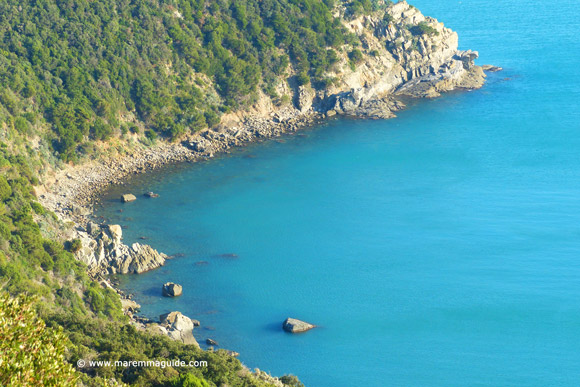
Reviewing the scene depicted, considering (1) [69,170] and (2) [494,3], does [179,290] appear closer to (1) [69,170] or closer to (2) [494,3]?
(1) [69,170]

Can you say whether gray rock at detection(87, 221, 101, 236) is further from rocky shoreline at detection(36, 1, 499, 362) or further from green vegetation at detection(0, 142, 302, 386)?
green vegetation at detection(0, 142, 302, 386)

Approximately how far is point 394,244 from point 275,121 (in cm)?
3499

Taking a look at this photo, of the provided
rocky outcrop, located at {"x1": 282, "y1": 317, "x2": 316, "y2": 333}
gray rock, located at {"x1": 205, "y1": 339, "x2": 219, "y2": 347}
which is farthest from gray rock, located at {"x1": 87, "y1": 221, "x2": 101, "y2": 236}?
rocky outcrop, located at {"x1": 282, "y1": 317, "x2": 316, "y2": 333}

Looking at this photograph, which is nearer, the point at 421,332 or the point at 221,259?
the point at 421,332

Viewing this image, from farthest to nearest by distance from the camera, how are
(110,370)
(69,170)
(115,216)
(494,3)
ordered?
(494,3) → (69,170) → (115,216) → (110,370)

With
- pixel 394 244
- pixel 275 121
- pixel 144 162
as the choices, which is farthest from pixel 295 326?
pixel 275 121

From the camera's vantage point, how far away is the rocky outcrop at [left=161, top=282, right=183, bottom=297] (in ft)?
215

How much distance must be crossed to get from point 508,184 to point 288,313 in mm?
35771

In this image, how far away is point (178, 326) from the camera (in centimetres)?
5897

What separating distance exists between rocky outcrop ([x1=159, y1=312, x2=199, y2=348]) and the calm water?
175cm

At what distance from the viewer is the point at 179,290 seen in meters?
66.1

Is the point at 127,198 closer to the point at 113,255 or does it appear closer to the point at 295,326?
the point at 113,255

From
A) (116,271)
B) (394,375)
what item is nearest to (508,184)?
(394,375)

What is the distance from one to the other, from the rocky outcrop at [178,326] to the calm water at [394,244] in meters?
1.75
